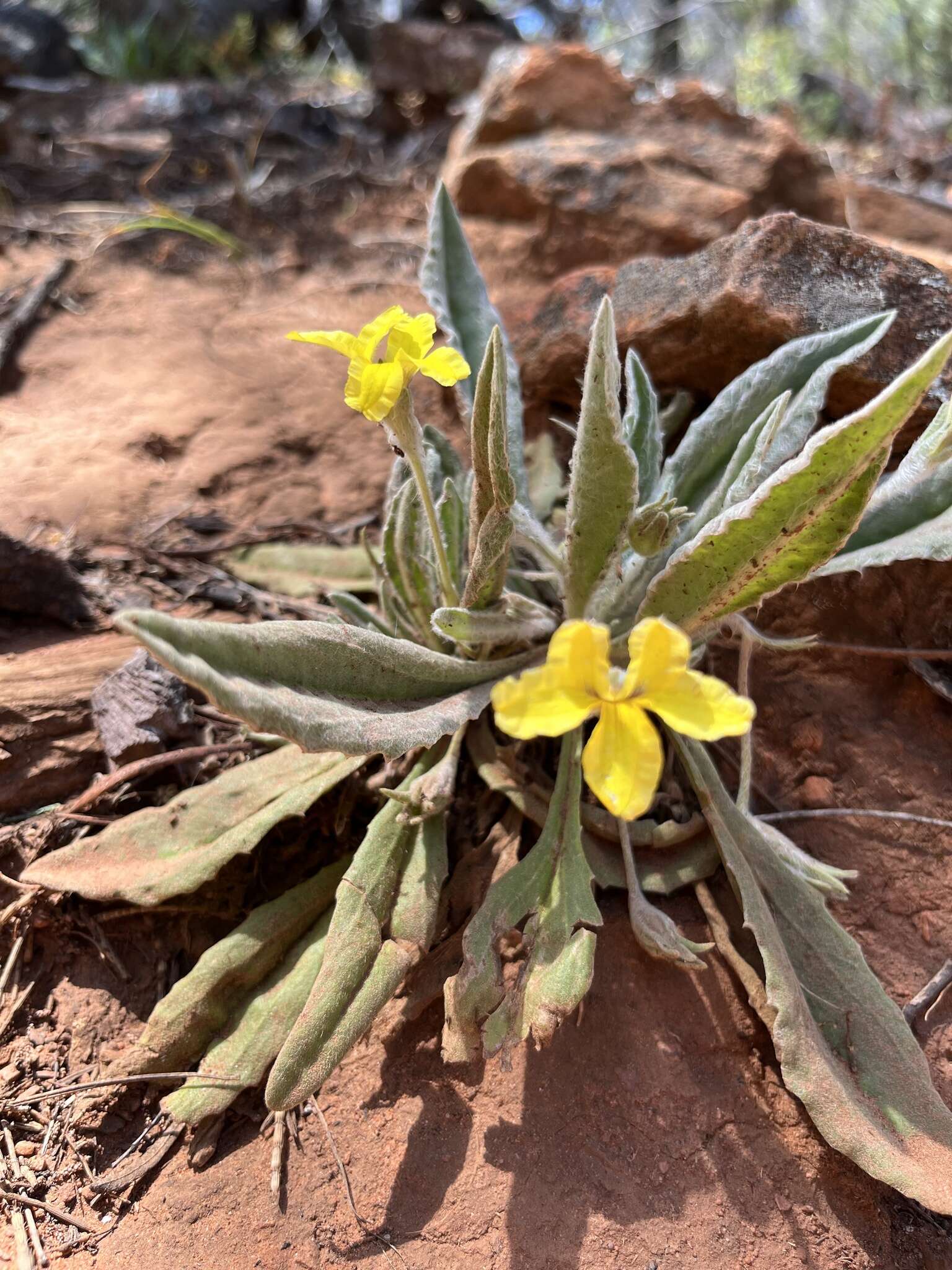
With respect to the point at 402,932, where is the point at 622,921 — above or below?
below

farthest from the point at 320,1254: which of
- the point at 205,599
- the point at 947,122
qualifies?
the point at 947,122

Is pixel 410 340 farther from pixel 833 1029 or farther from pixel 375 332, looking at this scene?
pixel 833 1029

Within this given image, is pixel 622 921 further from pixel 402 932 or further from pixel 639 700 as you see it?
pixel 639 700

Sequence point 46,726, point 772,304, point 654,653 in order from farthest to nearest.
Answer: point 772,304 → point 46,726 → point 654,653

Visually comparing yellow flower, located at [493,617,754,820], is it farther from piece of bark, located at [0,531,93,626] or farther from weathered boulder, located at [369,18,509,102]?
weathered boulder, located at [369,18,509,102]

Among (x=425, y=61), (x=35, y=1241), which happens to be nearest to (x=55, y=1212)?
(x=35, y=1241)

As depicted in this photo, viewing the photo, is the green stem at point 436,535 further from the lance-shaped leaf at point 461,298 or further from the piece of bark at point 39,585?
the piece of bark at point 39,585
